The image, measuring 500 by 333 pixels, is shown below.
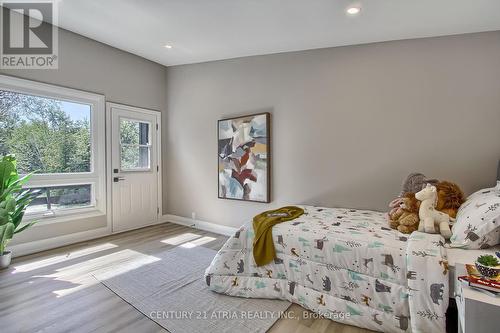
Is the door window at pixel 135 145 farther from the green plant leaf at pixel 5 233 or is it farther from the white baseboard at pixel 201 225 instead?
the green plant leaf at pixel 5 233

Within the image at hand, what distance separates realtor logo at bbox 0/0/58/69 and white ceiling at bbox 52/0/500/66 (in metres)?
0.19

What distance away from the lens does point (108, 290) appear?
2.40 metres

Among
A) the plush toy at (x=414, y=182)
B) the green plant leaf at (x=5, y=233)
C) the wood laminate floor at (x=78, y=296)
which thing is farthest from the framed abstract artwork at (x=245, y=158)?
the green plant leaf at (x=5, y=233)

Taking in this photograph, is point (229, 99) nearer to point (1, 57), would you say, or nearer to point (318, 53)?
point (318, 53)

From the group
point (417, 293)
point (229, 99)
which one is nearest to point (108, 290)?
point (417, 293)

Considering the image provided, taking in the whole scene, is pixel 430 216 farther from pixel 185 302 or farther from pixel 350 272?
pixel 185 302

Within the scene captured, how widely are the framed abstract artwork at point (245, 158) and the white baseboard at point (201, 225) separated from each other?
520 millimetres

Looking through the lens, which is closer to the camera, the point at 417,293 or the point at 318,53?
the point at 417,293

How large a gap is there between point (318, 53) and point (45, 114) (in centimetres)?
371

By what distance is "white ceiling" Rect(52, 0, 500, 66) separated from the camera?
237cm

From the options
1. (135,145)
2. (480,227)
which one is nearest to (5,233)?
(135,145)

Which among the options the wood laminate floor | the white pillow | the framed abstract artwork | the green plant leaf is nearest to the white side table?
the white pillow

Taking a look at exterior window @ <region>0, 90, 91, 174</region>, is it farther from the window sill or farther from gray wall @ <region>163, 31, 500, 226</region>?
gray wall @ <region>163, 31, 500, 226</region>

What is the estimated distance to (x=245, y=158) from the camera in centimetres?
385
